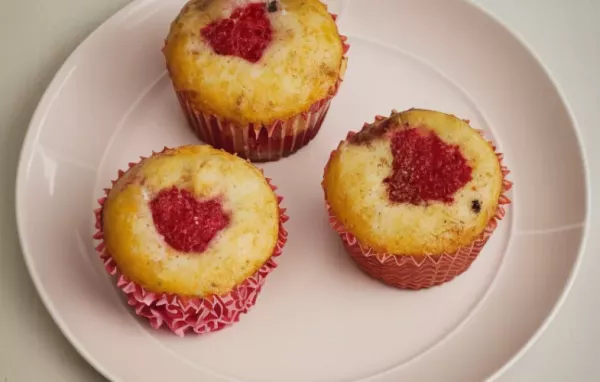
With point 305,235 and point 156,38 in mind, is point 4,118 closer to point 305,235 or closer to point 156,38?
point 156,38

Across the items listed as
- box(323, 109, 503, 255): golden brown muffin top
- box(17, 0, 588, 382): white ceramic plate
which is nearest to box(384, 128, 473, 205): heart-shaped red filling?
box(323, 109, 503, 255): golden brown muffin top

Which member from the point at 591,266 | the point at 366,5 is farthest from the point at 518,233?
the point at 366,5

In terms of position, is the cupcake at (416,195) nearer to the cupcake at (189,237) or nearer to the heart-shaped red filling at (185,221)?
the cupcake at (189,237)

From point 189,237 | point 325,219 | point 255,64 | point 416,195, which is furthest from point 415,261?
point 255,64

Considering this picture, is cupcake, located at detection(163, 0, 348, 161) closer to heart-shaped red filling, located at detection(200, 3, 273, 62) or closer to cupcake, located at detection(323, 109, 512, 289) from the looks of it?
heart-shaped red filling, located at detection(200, 3, 273, 62)

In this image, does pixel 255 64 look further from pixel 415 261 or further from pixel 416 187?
pixel 415 261

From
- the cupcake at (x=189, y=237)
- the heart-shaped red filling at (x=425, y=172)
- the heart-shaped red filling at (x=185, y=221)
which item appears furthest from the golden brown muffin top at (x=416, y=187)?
the heart-shaped red filling at (x=185, y=221)

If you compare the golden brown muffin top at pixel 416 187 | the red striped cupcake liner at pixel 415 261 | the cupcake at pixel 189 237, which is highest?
the golden brown muffin top at pixel 416 187
